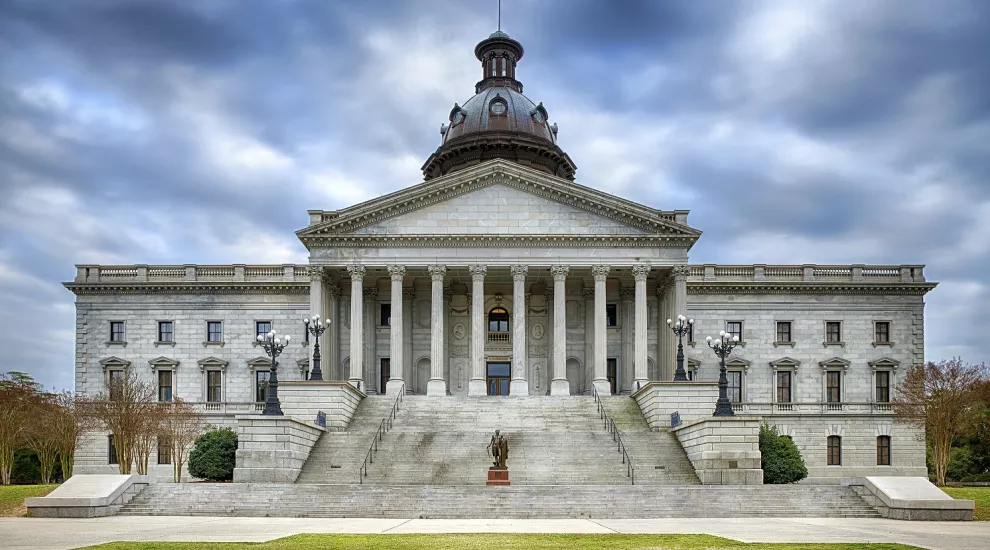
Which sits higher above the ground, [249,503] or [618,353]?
[618,353]

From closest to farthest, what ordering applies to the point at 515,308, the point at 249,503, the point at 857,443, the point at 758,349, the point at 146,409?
the point at 249,503 < the point at 146,409 < the point at 515,308 < the point at 857,443 < the point at 758,349

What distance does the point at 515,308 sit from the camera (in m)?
52.8

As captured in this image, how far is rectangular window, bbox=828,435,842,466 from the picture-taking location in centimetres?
5694

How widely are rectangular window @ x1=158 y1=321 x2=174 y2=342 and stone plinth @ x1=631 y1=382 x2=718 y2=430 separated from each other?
111 ft

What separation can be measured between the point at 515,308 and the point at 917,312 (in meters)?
28.3

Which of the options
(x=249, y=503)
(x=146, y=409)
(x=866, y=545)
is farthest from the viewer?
(x=146, y=409)

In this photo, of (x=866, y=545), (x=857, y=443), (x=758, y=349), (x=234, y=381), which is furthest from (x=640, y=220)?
(x=866, y=545)

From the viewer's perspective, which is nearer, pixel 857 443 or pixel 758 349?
pixel 857 443

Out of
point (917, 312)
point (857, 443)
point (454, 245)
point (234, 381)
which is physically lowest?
point (857, 443)

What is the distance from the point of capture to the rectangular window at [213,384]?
60875 millimetres

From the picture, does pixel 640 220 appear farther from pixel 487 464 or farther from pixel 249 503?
pixel 249 503

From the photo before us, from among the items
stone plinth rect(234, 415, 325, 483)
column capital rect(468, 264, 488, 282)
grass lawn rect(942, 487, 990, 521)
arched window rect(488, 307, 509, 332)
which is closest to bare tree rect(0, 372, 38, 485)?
stone plinth rect(234, 415, 325, 483)

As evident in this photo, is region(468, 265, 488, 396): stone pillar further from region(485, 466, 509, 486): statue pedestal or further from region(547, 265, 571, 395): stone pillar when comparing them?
region(485, 466, 509, 486): statue pedestal

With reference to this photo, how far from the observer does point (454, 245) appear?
53344 millimetres
